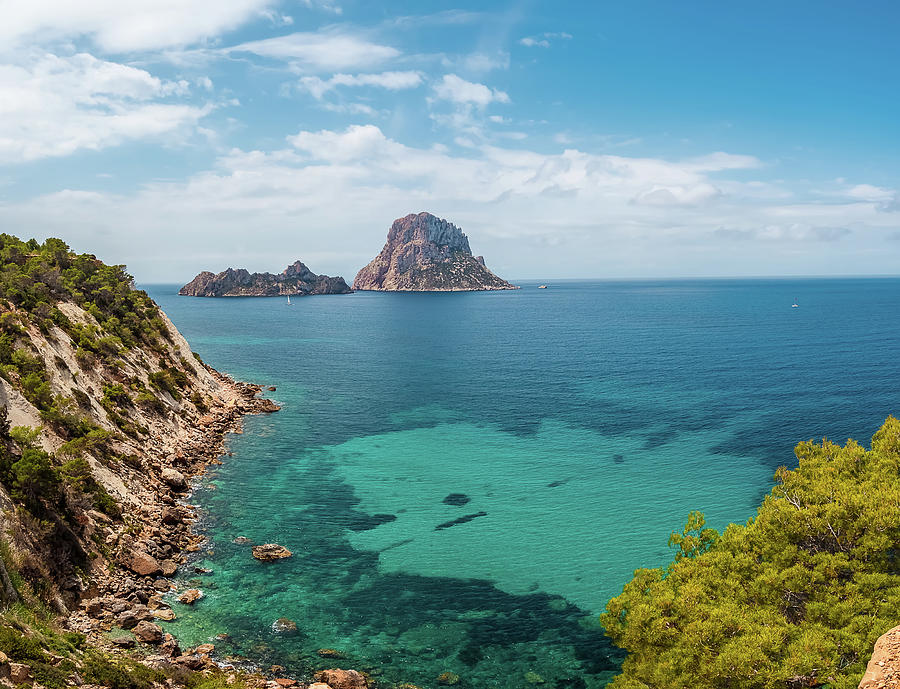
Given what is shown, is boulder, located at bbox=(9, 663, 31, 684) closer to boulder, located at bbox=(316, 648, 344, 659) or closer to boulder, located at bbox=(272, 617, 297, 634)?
boulder, located at bbox=(272, 617, 297, 634)

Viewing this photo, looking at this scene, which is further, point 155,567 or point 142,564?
point 155,567

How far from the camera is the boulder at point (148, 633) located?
33.6m

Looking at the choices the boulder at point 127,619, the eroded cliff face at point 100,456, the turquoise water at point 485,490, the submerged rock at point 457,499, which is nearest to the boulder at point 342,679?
the turquoise water at point 485,490

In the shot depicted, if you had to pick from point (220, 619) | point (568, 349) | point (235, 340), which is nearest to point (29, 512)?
point (220, 619)

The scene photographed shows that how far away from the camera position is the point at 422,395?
104875mm

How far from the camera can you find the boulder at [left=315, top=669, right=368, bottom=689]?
31453mm

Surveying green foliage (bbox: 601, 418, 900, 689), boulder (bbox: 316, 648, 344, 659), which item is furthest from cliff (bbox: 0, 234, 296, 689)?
green foliage (bbox: 601, 418, 900, 689)

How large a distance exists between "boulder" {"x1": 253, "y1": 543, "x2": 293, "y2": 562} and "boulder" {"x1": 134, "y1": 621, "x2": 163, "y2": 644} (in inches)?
454

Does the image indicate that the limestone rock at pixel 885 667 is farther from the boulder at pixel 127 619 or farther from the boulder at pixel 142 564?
the boulder at pixel 142 564

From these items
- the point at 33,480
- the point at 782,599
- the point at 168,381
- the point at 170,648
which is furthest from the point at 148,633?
the point at 168,381

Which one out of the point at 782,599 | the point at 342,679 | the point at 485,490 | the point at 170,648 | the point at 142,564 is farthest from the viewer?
the point at 485,490

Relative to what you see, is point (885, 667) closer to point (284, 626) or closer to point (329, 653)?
point (329, 653)

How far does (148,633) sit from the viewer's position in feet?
111

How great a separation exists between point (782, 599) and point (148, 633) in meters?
36.3
